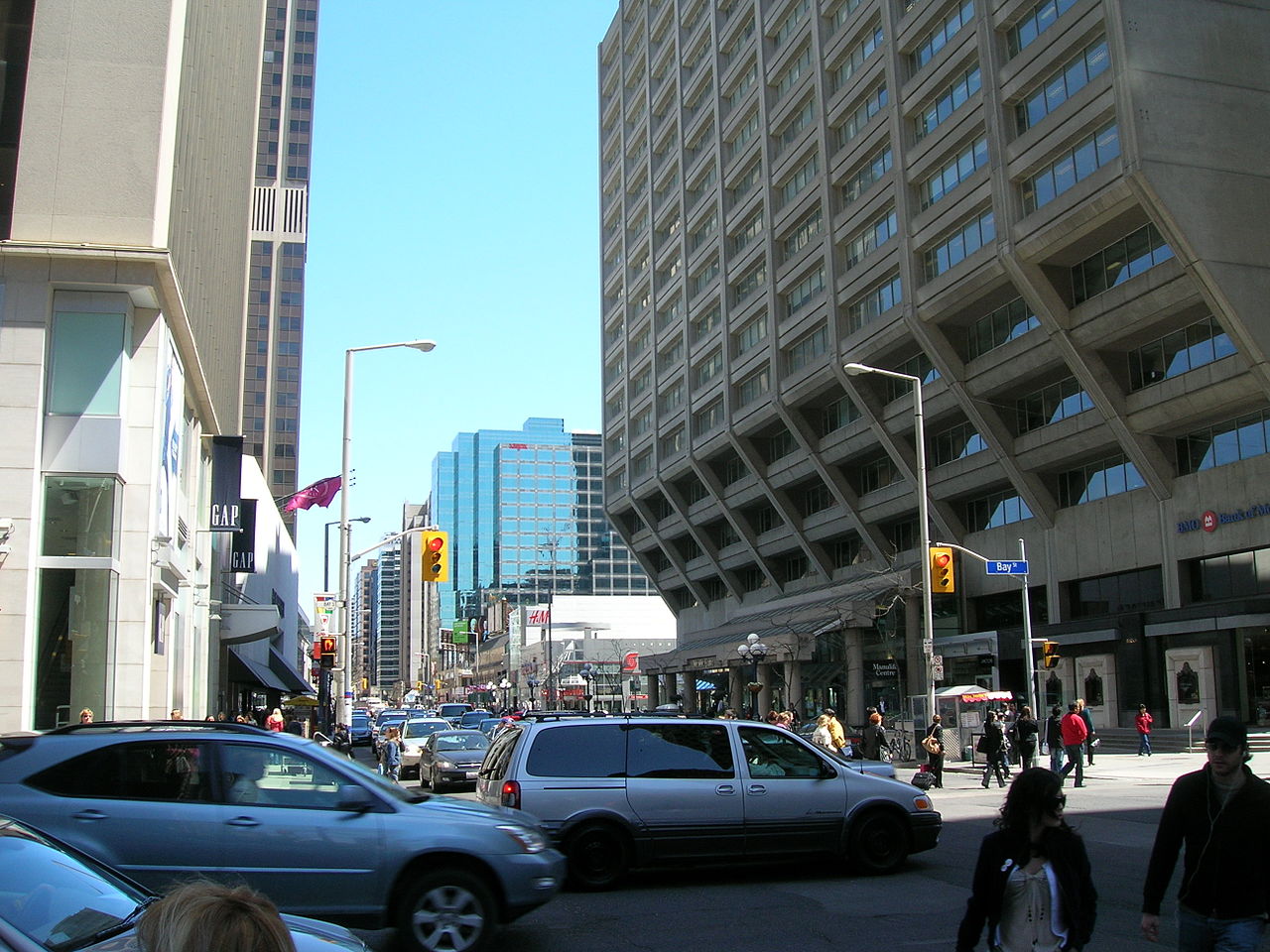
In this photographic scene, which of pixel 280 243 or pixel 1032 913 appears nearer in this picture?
pixel 1032 913

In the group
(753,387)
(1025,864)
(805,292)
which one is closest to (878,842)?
(1025,864)

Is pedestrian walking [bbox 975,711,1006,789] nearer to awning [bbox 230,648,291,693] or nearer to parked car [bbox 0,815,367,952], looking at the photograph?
parked car [bbox 0,815,367,952]

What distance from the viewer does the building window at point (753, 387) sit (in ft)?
194

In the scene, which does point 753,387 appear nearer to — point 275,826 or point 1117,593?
point 1117,593

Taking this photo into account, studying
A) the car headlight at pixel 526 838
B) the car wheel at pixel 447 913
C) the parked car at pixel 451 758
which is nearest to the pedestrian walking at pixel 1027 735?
the parked car at pixel 451 758

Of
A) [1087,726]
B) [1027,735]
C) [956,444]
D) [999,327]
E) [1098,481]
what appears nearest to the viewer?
[1027,735]

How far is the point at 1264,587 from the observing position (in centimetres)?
3441

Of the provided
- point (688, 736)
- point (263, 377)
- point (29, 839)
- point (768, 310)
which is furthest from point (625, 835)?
point (263, 377)

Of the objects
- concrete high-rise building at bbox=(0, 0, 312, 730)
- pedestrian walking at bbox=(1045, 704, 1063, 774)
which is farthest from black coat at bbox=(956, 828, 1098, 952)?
pedestrian walking at bbox=(1045, 704, 1063, 774)

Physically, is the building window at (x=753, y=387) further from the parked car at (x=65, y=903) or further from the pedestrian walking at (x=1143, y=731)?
the parked car at (x=65, y=903)

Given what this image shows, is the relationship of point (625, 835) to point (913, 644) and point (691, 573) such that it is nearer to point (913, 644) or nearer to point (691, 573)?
point (913, 644)

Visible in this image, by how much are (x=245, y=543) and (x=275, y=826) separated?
32.6 metres

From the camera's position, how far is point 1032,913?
4480 mm

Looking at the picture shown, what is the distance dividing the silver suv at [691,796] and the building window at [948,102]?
117ft
